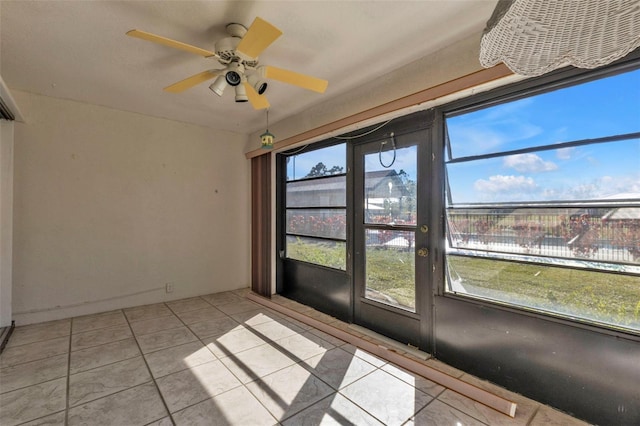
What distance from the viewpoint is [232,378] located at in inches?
86.3

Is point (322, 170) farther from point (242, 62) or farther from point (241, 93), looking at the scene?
point (242, 62)

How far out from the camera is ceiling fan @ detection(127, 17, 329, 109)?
5.66ft

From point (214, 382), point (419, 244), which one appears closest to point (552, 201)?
point (419, 244)

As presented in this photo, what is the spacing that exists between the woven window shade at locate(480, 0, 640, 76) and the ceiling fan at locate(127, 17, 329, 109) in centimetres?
126

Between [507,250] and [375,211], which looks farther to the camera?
[375,211]

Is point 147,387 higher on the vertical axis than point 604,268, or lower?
lower

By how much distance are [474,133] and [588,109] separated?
0.68 metres

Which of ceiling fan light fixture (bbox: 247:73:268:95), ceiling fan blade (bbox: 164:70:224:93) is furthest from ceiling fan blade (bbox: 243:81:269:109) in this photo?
ceiling fan blade (bbox: 164:70:224:93)

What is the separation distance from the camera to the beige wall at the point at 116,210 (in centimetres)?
321

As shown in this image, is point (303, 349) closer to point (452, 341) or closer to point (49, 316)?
point (452, 341)

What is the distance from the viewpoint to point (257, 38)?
173 cm

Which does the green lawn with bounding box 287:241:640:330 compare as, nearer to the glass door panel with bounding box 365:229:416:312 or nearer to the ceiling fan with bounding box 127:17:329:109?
A: the glass door panel with bounding box 365:229:416:312

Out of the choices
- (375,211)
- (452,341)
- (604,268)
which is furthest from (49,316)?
(604,268)

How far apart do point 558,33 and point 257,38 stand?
1508mm
